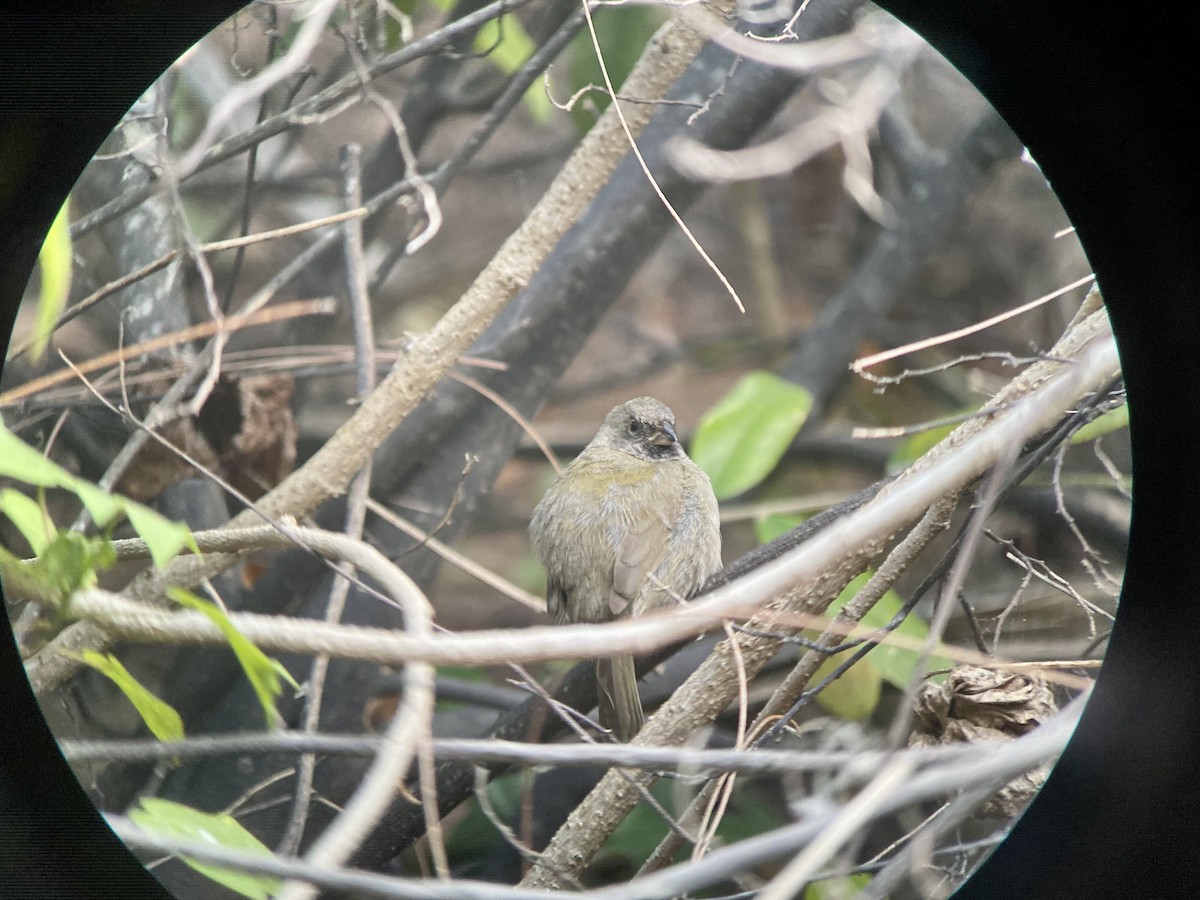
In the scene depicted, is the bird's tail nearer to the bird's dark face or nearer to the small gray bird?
the small gray bird

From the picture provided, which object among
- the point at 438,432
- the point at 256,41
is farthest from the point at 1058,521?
the point at 256,41

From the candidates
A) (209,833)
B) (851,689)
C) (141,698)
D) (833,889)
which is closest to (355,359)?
→ (141,698)

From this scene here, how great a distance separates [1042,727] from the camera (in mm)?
1121

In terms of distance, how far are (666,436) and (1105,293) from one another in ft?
2.06

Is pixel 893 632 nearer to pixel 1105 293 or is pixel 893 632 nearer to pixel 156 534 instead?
pixel 1105 293

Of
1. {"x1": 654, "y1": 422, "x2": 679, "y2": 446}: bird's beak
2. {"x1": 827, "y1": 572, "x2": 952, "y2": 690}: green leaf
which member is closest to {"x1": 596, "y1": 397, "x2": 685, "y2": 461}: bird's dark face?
{"x1": 654, "y1": 422, "x2": 679, "y2": 446}: bird's beak

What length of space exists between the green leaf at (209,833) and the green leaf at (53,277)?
23.3 inches

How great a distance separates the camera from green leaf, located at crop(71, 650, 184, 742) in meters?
1.14

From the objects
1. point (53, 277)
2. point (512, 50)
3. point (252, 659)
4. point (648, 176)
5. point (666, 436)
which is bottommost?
point (252, 659)

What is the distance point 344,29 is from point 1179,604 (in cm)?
140

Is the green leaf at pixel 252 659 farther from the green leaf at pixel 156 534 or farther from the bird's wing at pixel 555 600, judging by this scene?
the bird's wing at pixel 555 600

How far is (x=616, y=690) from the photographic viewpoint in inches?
52.9

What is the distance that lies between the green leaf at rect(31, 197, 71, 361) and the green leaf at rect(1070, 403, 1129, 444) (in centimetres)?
123

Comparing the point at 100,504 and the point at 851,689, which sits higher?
the point at 100,504
